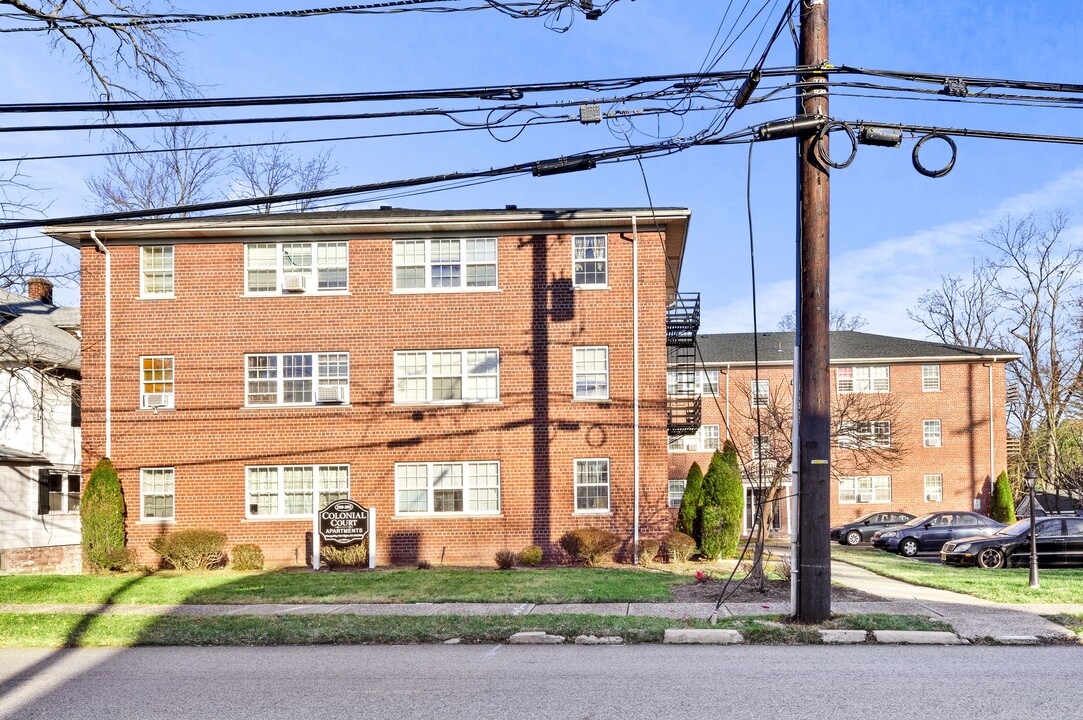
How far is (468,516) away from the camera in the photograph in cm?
2345

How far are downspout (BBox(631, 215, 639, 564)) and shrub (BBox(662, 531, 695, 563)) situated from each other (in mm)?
741

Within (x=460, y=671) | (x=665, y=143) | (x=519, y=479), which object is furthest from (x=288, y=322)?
(x=460, y=671)

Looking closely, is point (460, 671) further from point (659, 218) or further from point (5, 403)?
point (5, 403)

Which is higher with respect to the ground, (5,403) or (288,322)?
(288,322)

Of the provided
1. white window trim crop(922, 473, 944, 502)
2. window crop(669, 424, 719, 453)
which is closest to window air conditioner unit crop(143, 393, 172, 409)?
window crop(669, 424, 719, 453)

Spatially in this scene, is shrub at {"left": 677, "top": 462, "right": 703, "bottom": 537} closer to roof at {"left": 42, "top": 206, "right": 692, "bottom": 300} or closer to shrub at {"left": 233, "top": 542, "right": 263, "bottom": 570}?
roof at {"left": 42, "top": 206, "right": 692, "bottom": 300}

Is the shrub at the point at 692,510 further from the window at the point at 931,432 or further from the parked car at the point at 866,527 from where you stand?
the window at the point at 931,432

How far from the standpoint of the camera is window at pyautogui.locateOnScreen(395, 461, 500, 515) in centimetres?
2359

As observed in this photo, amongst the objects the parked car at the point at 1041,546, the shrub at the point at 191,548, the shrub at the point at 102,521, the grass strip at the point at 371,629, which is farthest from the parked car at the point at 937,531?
the shrub at the point at 102,521

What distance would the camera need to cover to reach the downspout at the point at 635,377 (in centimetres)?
2284

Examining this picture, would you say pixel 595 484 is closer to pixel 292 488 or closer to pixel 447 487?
pixel 447 487

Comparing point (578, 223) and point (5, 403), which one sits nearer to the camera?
point (578, 223)

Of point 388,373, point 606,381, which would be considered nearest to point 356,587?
point 388,373

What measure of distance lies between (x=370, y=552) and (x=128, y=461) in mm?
6802
